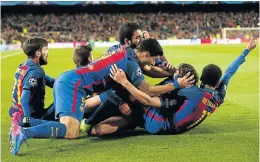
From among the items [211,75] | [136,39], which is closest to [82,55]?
[136,39]

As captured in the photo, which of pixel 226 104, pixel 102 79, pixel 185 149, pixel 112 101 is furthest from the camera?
pixel 226 104

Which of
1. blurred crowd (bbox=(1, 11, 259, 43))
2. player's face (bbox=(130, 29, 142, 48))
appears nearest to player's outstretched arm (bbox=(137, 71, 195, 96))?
player's face (bbox=(130, 29, 142, 48))

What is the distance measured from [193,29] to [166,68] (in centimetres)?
5519

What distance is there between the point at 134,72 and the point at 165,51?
2936 cm

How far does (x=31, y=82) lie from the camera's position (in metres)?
7.25

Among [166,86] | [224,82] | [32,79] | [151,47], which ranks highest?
[151,47]

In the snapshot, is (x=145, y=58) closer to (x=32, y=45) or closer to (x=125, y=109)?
(x=125, y=109)

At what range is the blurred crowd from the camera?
59250 mm

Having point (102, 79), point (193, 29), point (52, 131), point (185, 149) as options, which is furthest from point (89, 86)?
point (193, 29)

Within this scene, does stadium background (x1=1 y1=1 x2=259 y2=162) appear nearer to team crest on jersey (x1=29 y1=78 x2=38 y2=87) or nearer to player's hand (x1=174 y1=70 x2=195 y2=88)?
player's hand (x1=174 y1=70 x2=195 y2=88)

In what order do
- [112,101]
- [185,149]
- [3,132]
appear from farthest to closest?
[3,132] → [112,101] → [185,149]

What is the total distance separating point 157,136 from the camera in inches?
280

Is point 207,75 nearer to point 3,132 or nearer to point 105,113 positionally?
point 105,113

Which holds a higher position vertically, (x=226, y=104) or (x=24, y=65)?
(x=24, y=65)
